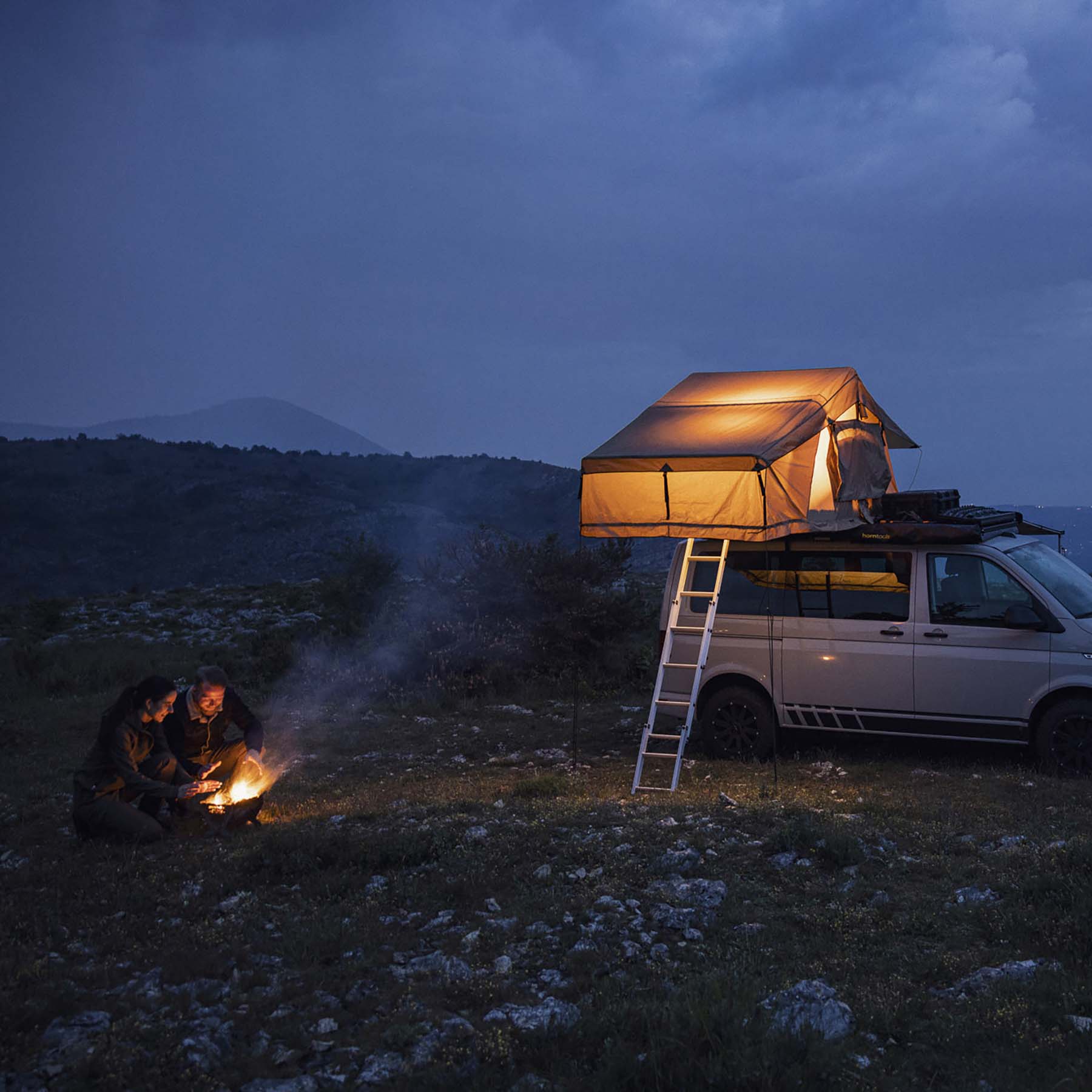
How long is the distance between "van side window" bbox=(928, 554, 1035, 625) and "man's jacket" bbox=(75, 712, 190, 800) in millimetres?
6878

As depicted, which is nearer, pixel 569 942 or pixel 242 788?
pixel 569 942

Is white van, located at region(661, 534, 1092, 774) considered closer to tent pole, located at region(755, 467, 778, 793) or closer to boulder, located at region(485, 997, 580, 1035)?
tent pole, located at region(755, 467, 778, 793)

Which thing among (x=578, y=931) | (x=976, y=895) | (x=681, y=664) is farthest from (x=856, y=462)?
(x=578, y=931)

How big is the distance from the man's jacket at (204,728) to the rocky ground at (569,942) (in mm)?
768

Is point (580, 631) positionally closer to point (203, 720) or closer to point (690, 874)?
point (203, 720)

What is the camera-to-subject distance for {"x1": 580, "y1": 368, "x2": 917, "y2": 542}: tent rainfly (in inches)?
350

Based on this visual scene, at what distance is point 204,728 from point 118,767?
0.85m

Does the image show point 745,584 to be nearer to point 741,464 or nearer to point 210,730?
point 741,464

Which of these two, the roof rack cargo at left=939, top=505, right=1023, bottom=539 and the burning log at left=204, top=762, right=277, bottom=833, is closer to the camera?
the burning log at left=204, top=762, right=277, bottom=833

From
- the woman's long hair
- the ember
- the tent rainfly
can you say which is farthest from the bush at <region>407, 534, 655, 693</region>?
the woman's long hair

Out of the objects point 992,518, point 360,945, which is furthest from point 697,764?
point 360,945

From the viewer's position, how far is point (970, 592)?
29.6 feet

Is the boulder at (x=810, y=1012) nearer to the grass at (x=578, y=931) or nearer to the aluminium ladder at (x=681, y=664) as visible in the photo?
the grass at (x=578, y=931)

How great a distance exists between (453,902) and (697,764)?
4.57m
